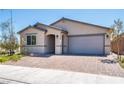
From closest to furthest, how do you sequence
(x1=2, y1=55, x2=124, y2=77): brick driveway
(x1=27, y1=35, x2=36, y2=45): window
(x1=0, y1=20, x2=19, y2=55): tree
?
(x1=2, y1=55, x2=124, y2=77): brick driveway → (x1=0, y1=20, x2=19, y2=55): tree → (x1=27, y1=35, x2=36, y2=45): window

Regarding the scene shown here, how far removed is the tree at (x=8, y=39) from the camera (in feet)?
64.7

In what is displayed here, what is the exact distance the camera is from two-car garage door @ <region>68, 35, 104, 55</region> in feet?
66.4

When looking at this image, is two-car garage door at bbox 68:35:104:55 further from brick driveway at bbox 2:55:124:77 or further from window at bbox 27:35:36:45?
brick driveway at bbox 2:55:124:77

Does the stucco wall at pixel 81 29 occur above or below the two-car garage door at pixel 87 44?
above

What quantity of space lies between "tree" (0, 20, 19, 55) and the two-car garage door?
6.10 m

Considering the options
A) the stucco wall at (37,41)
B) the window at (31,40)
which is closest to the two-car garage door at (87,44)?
the stucco wall at (37,41)

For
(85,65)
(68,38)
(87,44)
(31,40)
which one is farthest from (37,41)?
(85,65)

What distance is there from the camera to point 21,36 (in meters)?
21.9

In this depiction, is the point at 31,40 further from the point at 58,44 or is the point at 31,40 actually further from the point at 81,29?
the point at 81,29

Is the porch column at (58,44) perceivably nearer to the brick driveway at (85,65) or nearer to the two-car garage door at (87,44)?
the two-car garage door at (87,44)

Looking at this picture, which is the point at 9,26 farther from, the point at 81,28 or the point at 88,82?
the point at 88,82

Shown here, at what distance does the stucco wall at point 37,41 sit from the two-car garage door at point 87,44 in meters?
3.21

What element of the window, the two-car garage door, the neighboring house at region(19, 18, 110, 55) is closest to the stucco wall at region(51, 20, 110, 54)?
the neighboring house at region(19, 18, 110, 55)
